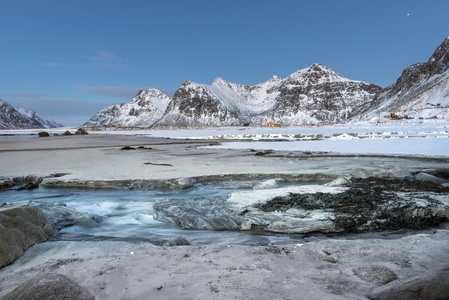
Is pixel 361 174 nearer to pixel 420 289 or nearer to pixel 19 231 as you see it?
pixel 420 289

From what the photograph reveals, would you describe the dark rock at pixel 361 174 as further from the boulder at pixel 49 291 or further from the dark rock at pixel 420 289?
the boulder at pixel 49 291

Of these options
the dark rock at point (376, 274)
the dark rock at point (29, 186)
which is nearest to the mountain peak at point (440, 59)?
the dark rock at point (29, 186)

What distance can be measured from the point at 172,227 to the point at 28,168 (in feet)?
35.0

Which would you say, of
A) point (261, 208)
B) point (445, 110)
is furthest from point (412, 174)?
point (445, 110)

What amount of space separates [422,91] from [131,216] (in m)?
165

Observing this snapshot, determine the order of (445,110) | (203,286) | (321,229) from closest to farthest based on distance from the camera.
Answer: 1. (203,286)
2. (321,229)
3. (445,110)

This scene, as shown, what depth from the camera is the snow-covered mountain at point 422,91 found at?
110m

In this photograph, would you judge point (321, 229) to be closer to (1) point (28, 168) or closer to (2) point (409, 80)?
(1) point (28, 168)

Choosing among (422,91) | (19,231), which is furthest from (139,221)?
(422,91)

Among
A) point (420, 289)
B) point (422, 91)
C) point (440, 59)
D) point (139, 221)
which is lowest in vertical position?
point (139, 221)

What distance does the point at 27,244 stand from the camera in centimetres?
478

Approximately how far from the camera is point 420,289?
284 centimetres

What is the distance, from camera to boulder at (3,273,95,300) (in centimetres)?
297

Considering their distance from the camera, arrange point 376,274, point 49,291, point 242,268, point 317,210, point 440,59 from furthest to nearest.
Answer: point 440,59, point 317,210, point 242,268, point 376,274, point 49,291
